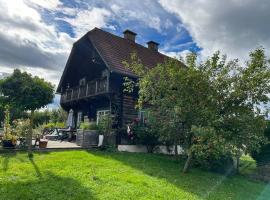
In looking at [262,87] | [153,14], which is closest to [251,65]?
[262,87]

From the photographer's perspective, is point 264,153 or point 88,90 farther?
point 88,90

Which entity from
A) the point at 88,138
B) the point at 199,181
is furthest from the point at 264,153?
the point at 88,138

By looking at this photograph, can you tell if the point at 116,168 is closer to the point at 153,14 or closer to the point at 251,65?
the point at 251,65

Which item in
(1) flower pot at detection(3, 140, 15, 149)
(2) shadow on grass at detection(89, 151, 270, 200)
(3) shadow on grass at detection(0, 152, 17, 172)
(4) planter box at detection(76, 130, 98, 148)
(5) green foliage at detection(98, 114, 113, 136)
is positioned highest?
(5) green foliage at detection(98, 114, 113, 136)

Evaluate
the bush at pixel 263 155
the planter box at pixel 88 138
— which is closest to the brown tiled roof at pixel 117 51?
the planter box at pixel 88 138

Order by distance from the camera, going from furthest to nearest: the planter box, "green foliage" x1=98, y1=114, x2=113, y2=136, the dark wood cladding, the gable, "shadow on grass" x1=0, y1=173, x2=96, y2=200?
the gable < the dark wood cladding < "green foliage" x1=98, y1=114, x2=113, y2=136 < the planter box < "shadow on grass" x1=0, y1=173, x2=96, y2=200

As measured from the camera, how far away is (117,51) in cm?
1780

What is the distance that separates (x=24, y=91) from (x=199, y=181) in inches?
285

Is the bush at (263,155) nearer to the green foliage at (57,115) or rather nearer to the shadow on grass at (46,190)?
the shadow on grass at (46,190)

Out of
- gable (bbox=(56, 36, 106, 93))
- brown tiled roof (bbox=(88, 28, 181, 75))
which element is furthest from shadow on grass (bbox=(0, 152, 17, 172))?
gable (bbox=(56, 36, 106, 93))

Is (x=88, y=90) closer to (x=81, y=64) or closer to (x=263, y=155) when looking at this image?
(x=81, y=64)

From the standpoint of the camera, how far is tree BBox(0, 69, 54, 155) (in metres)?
10.2

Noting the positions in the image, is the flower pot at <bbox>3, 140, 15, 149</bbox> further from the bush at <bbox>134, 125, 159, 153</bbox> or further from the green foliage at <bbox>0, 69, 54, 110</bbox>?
the bush at <bbox>134, 125, 159, 153</bbox>

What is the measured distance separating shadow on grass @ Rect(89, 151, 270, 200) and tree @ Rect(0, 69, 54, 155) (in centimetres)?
397
